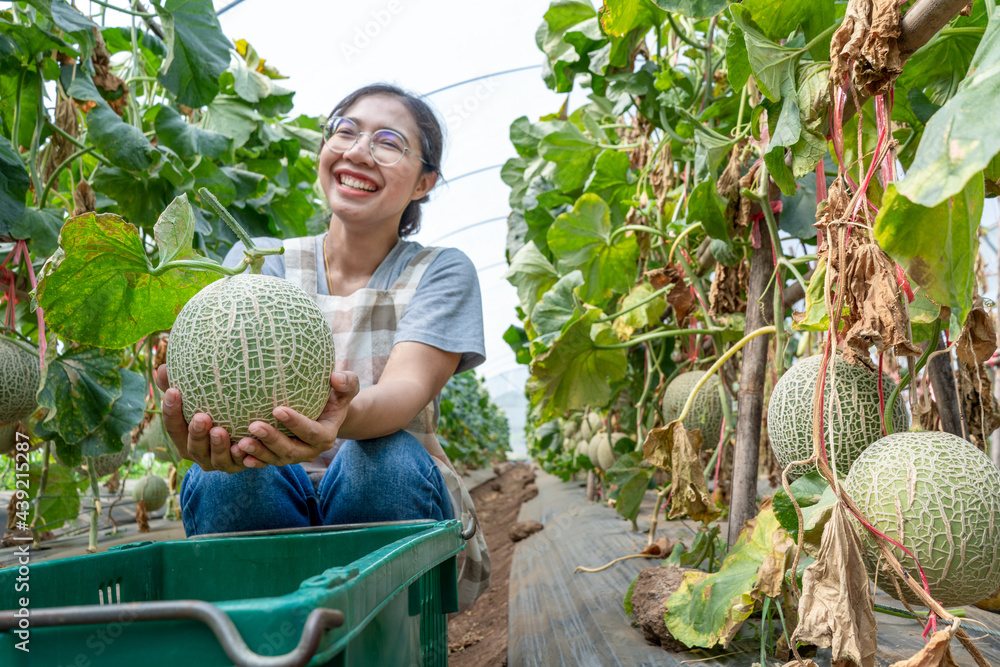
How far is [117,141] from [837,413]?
224 centimetres

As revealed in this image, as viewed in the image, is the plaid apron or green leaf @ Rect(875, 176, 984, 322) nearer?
green leaf @ Rect(875, 176, 984, 322)

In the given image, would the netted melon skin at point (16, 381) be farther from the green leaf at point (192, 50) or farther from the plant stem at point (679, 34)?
the plant stem at point (679, 34)

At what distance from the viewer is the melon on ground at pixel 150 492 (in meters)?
4.26

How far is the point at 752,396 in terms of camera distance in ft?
5.89

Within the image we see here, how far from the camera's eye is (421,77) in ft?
23.5

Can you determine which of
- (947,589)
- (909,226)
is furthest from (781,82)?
(947,589)

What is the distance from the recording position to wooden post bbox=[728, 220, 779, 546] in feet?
5.70

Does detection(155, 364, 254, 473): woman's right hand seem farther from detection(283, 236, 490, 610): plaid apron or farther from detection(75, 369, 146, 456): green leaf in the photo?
detection(75, 369, 146, 456): green leaf

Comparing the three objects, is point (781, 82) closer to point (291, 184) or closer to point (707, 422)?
point (707, 422)

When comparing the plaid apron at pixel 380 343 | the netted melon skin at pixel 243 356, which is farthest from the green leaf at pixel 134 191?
the netted melon skin at pixel 243 356

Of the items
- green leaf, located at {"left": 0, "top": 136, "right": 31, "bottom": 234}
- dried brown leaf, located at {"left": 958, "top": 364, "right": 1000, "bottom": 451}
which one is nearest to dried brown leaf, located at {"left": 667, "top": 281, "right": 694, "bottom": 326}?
dried brown leaf, located at {"left": 958, "top": 364, "right": 1000, "bottom": 451}

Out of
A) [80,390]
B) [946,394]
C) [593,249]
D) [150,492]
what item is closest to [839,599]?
[946,394]

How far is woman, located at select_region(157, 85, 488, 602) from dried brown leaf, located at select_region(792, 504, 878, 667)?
813 millimetres

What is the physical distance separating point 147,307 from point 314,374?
44cm
